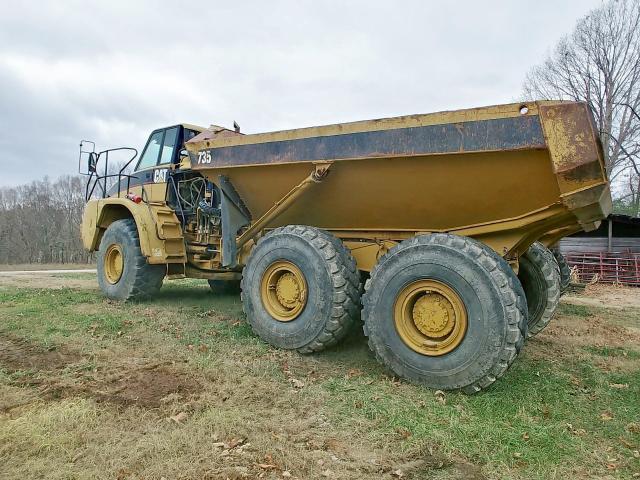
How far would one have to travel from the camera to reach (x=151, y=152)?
7.53 meters

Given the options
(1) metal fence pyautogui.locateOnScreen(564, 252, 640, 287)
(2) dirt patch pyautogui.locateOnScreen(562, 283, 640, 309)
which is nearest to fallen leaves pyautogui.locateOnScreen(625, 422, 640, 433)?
(2) dirt patch pyautogui.locateOnScreen(562, 283, 640, 309)

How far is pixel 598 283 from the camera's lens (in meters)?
16.6

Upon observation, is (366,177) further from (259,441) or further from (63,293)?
(63,293)

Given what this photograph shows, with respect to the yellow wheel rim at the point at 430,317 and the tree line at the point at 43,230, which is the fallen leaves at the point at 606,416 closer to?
the yellow wheel rim at the point at 430,317

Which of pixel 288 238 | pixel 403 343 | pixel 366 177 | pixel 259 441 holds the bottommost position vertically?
pixel 259 441

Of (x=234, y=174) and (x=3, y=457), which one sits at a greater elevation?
(x=234, y=174)

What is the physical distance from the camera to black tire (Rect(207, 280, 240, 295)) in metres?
8.35

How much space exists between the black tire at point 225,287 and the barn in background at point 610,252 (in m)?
13.8

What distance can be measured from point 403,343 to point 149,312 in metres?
3.88

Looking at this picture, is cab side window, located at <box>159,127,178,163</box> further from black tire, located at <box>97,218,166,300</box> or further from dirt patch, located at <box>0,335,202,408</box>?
dirt patch, located at <box>0,335,202,408</box>

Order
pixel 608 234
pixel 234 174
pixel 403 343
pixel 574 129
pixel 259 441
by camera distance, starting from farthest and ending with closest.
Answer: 1. pixel 608 234
2. pixel 234 174
3. pixel 403 343
4. pixel 574 129
5. pixel 259 441

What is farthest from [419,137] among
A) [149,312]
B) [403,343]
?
[149,312]

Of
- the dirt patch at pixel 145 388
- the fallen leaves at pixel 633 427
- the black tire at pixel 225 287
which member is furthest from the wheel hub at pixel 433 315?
the black tire at pixel 225 287

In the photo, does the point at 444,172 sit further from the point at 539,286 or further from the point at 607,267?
the point at 607,267
